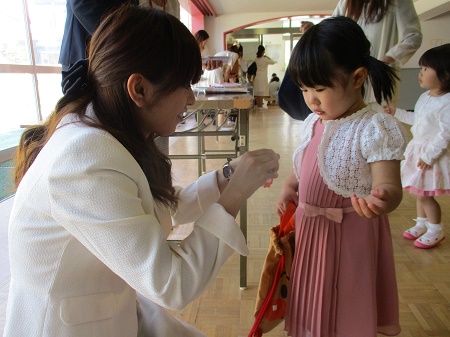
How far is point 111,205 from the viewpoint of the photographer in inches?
21.4

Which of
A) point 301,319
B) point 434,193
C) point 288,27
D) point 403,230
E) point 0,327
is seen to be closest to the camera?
point 301,319

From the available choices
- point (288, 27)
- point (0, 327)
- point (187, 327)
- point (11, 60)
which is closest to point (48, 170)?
point (187, 327)

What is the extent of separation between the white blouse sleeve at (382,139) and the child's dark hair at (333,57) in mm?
94

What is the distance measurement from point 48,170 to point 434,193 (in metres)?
1.89

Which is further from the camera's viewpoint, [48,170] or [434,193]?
[434,193]

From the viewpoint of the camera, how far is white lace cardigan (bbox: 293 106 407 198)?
2.67 feet

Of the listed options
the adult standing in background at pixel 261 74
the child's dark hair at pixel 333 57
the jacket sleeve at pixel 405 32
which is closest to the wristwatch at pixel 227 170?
the child's dark hair at pixel 333 57

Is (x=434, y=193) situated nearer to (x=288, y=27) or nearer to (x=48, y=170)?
(x=48, y=170)

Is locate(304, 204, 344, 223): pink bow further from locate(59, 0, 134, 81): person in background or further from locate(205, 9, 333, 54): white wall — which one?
locate(205, 9, 333, 54): white wall

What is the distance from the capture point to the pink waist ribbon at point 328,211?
92 cm

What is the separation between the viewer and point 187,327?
82 cm

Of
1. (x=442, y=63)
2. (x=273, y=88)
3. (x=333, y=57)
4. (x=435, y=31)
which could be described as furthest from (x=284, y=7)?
(x=333, y=57)

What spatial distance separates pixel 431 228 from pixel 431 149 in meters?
0.41

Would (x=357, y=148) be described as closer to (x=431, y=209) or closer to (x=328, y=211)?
(x=328, y=211)
